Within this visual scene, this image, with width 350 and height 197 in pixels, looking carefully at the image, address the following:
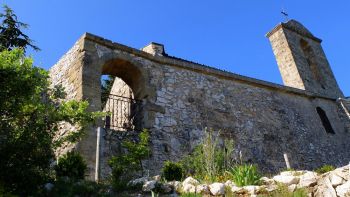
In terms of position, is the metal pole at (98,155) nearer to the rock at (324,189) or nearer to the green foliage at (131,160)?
the green foliage at (131,160)

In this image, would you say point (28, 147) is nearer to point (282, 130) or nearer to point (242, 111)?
point (242, 111)

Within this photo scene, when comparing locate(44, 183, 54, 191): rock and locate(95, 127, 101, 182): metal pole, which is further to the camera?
locate(95, 127, 101, 182): metal pole

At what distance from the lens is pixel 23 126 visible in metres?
5.87

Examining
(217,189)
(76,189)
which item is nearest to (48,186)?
(76,189)

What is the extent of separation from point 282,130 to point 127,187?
278 inches

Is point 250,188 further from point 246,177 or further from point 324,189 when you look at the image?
point 324,189

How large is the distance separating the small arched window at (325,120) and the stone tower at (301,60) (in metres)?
0.93

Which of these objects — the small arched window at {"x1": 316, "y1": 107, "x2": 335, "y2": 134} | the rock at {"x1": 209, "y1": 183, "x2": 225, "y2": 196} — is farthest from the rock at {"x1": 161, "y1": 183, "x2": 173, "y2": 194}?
the small arched window at {"x1": 316, "y1": 107, "x2": 335, "y2": 134}

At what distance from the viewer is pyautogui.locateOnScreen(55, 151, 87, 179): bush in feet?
21.5

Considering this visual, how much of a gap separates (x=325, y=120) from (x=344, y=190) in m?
9.16

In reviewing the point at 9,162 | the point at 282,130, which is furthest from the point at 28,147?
the point at 282,130

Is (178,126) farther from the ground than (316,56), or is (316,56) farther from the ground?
(316,56)

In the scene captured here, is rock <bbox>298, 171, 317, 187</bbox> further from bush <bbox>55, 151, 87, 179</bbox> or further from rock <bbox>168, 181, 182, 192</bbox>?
bush <bbox>55, 151, 87, 179</bbox>

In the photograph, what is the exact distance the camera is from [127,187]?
6.21m
